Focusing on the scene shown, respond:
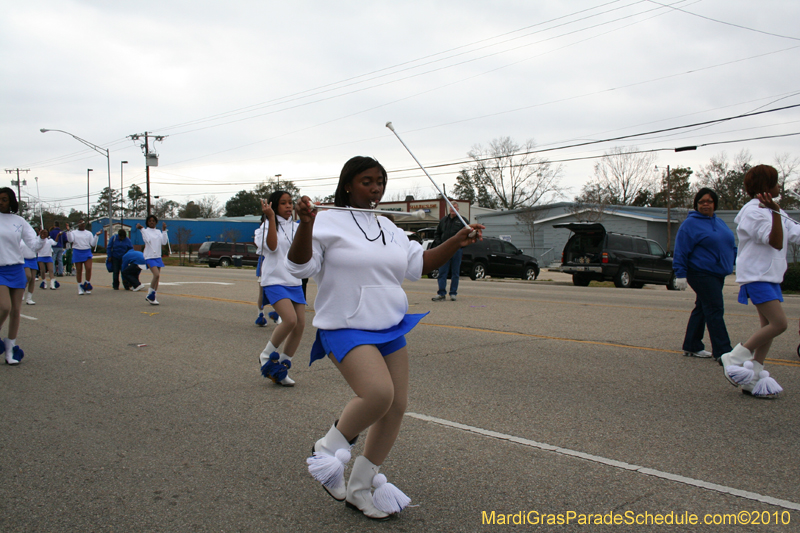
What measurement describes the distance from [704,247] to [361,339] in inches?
198

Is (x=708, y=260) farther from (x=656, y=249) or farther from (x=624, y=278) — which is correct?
(x=656, y=249)

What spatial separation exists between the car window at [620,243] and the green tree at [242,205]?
87.3 m

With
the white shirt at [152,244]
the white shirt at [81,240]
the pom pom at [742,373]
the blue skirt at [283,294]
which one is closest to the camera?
the pom pom at [742,373]

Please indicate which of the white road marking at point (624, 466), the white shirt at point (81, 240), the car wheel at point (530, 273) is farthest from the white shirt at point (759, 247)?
the car wheel at point (530, 273)

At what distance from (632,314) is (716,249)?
4.34 metres

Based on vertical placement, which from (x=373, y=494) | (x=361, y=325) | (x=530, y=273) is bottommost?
(x=530, y=273)

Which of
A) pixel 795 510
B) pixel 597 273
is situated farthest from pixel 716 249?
pixel 597 273

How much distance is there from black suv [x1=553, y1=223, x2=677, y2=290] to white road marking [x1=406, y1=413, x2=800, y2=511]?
1611 centimetres

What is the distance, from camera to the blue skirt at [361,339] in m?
2.93

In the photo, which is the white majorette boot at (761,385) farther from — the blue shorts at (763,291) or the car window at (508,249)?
the car window at (508,249)

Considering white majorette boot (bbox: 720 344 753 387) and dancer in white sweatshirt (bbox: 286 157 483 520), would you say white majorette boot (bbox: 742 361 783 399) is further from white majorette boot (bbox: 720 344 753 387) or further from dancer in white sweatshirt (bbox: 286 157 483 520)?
dancer in white sweatshirt (bbox: 286 157 483 520)

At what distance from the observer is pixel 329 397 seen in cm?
537

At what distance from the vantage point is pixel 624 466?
370 cm

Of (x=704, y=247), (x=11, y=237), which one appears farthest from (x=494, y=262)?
(x=11, y=237)
